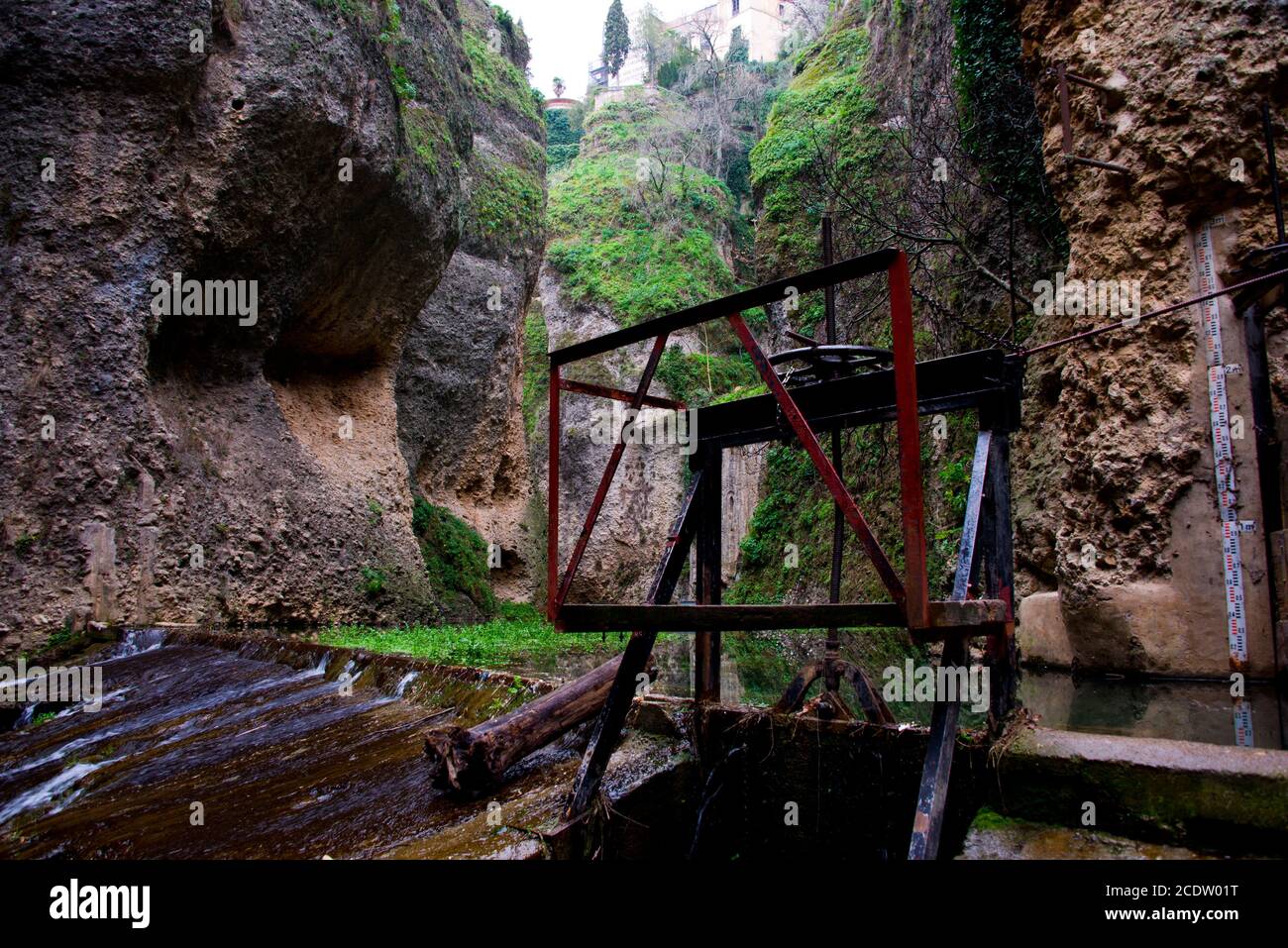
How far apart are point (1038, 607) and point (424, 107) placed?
515 inches

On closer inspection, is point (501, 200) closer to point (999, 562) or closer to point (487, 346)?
point (487, 346)

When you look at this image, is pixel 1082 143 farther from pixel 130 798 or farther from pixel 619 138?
pixel 619 138

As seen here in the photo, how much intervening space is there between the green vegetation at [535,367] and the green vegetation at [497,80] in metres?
7.47

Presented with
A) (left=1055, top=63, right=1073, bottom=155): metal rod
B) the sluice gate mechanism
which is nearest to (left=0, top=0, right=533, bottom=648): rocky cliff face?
the sluice gate mechanism

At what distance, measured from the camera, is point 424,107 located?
14.0 m

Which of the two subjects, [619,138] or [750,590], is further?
[619,138]

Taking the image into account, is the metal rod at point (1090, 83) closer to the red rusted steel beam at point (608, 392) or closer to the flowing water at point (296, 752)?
the flowing water at point (296, 752)

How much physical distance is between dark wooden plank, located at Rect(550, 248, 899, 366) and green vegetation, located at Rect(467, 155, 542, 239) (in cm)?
1664

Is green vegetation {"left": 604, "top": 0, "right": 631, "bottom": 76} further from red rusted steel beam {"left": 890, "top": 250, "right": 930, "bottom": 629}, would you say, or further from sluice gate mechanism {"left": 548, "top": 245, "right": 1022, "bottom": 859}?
red rusted steel beam {"left": 890, "top": 250, "right": 930, "bottom": 629}

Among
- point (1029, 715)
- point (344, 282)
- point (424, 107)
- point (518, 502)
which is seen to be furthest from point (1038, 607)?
point (518, 502)

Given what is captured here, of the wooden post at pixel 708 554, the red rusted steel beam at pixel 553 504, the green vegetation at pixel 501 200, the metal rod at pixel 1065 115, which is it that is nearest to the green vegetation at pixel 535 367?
the green vegetation at pixel 501 200

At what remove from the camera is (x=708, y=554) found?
15.5ft

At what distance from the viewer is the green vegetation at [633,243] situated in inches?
1115

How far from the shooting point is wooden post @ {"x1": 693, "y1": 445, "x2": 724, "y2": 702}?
183 inches
